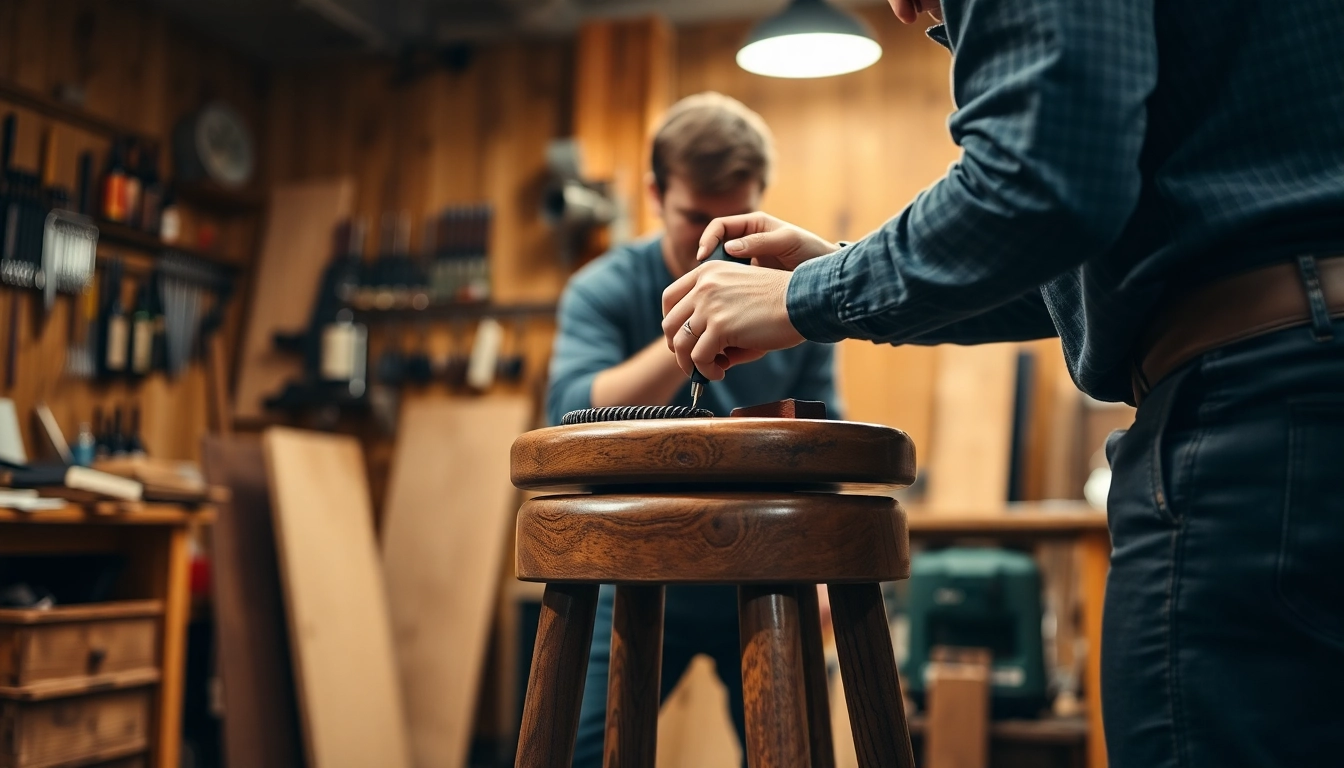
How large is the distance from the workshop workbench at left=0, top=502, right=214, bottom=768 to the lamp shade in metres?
2.05

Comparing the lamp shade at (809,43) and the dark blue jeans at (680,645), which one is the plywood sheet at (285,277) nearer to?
the lamp shade at (809,43)

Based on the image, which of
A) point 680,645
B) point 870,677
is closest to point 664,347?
point 680,645

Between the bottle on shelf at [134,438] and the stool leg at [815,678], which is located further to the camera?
the bottle on shelf at [134,438]

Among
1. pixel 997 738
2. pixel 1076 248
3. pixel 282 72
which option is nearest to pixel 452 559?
pixel 997 738

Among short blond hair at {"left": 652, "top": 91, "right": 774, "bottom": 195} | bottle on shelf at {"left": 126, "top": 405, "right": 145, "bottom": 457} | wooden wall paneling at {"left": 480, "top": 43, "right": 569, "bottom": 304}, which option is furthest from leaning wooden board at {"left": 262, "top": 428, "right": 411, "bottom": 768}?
short blond hair at {"left": 652, "top": 91, "right": 774, "bottom": 195}

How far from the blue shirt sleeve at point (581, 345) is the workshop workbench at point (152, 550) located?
151 cm

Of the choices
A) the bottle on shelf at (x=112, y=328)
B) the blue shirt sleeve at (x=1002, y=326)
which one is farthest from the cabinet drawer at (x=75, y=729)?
the blue shirt sleeve at (x=1002, y=326)

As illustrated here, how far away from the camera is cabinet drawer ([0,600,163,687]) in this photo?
2557 millimetres

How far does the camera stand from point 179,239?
14.4 ft

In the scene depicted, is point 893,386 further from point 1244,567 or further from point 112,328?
point 1244,567

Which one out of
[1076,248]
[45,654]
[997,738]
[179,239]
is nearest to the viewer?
[1076,248]

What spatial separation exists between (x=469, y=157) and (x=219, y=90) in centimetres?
107

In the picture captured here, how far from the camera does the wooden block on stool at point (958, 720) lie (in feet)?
9.57

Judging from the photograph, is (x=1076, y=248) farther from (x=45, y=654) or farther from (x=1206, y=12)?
(x=45, y=654)
